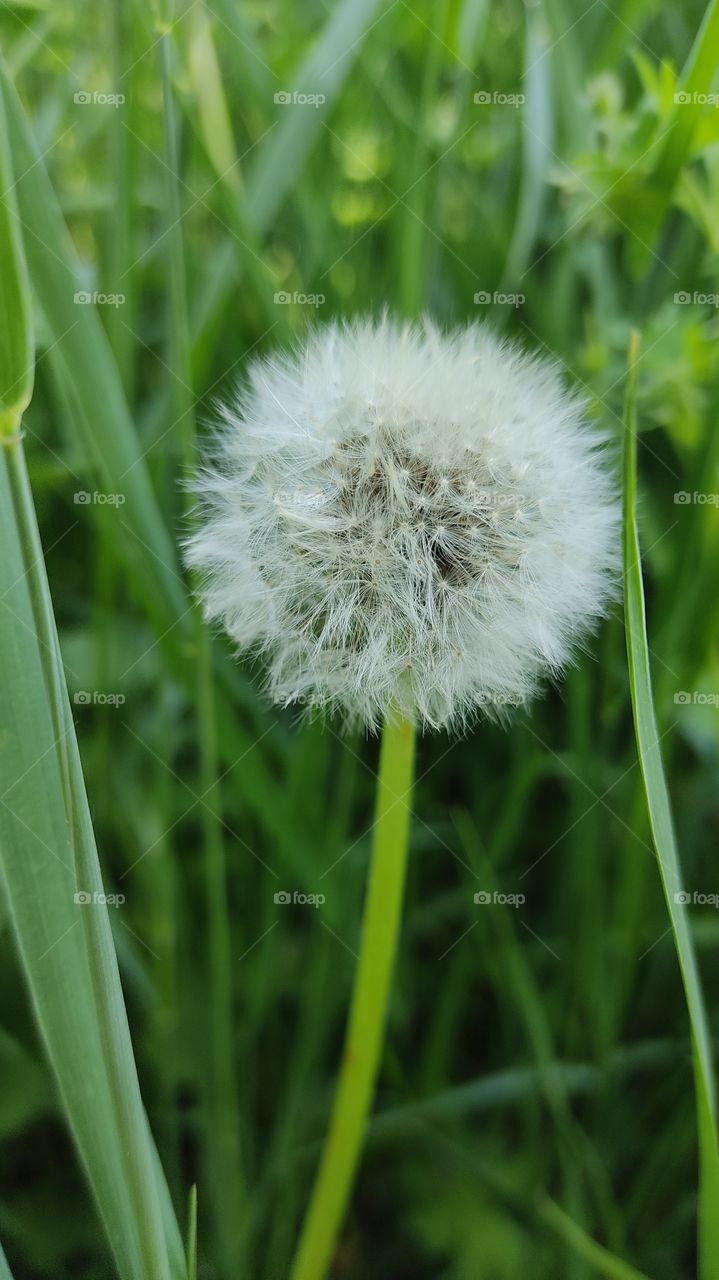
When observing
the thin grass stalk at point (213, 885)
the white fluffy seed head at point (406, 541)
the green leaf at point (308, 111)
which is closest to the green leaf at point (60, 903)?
the white fluffy seed head at point (406, 541)

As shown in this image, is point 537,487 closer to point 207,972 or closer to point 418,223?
point 418,223

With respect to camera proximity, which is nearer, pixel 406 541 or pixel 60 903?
pixel 60 903

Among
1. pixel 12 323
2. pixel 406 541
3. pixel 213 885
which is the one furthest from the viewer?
pixel 213 885

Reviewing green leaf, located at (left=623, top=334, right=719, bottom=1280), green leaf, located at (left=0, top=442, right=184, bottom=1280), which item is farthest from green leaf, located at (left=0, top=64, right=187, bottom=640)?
green leaf, located at (left=623, top=334, right=719, bottom=1280)

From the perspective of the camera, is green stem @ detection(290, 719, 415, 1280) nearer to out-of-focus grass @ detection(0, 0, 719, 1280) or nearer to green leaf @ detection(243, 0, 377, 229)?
out-of-focus grass @ detection(0, 0, 719, 1280)

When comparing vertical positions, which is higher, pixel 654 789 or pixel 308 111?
pixel 308 111

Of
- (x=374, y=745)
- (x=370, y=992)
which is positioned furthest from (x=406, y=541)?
(x=374, y=745)

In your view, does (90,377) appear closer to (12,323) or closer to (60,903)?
(12,323)
